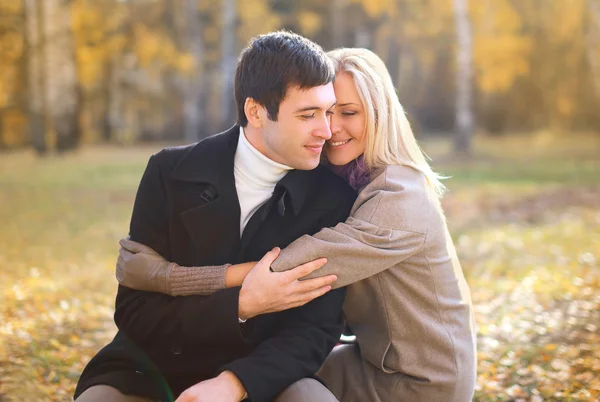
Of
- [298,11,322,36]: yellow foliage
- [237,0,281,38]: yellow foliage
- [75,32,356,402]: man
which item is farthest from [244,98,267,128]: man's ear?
[298,11,322,36]: yellow foliage

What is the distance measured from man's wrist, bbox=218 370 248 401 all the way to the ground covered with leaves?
1705 millimetres

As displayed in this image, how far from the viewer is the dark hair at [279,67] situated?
3.25 metres

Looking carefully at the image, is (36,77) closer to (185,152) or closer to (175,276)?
(185,152)

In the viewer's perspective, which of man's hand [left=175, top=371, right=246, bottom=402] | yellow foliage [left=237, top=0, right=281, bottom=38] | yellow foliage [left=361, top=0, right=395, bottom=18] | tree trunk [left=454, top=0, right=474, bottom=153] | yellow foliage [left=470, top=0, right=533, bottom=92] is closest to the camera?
man's hand [left=175, top=371, right=246, bottom=402]

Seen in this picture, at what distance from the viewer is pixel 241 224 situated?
11.2 ft

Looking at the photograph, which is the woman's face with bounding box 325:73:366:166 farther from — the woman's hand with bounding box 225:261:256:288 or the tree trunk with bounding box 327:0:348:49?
the tree trunk with bounding box 327:0:348:49

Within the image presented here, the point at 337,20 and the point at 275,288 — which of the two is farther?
the point at 337,20

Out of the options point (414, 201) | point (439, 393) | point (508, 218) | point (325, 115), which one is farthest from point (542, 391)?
point (508, 218)

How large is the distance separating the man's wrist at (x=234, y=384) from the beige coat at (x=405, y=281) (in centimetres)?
48

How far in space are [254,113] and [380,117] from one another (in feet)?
1.90

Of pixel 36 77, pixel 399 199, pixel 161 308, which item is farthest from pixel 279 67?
pixel 36 77

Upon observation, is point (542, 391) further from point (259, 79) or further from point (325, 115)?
point (259, 79)

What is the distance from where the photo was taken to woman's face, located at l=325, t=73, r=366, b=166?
348cm

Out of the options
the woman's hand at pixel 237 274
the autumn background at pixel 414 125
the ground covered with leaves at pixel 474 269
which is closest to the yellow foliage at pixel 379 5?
the autumn background at pixel 414 125
